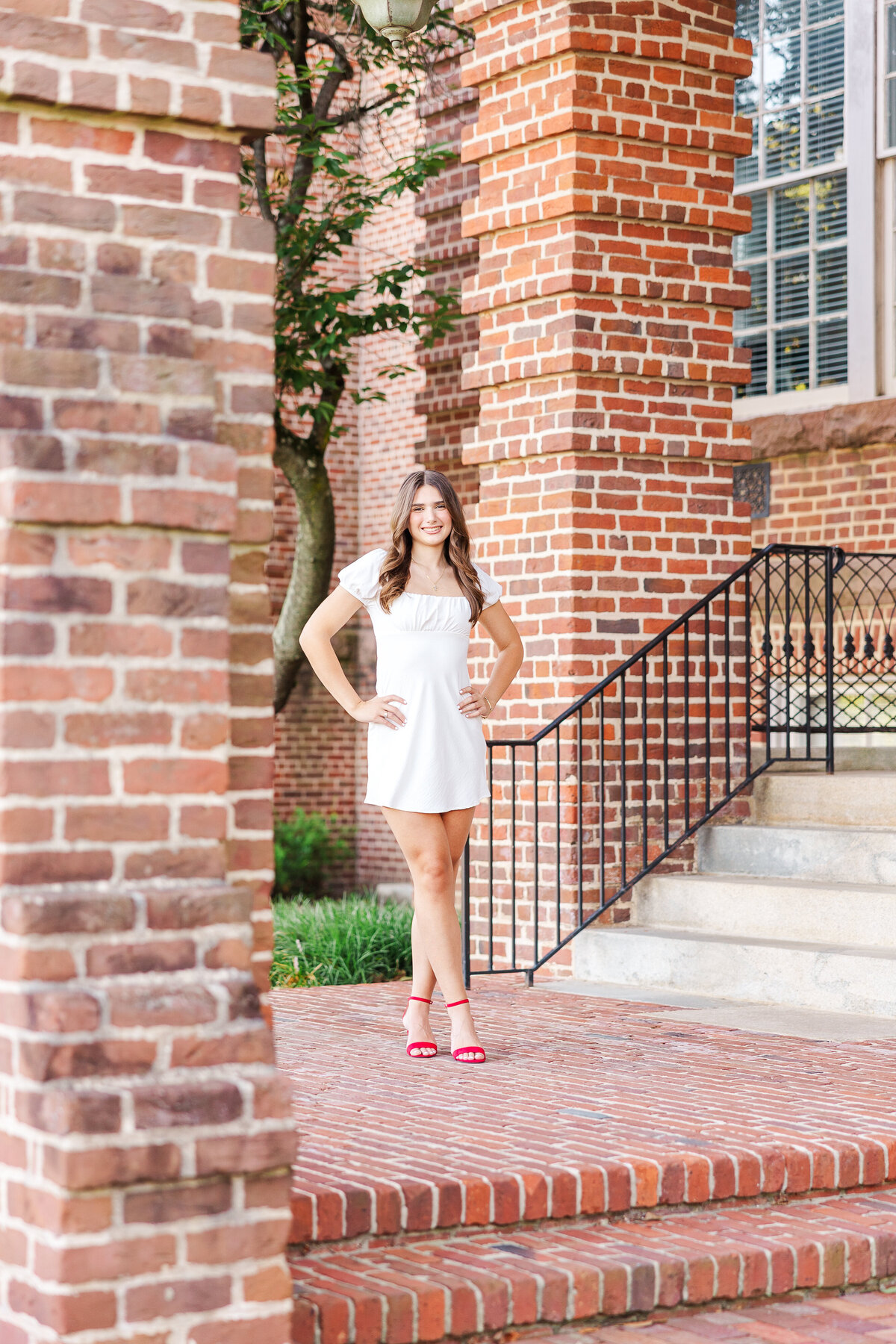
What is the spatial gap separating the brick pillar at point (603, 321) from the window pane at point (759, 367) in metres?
2.93

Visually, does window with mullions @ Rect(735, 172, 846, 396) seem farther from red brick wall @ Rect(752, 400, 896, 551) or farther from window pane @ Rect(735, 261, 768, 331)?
red brick wall @ Rect(752, 400, 896, 551)

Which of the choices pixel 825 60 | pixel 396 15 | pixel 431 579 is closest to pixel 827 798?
pixel 431 579

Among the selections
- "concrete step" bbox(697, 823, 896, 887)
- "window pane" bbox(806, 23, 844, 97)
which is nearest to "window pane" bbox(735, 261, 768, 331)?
"window pane" bbox(806, 23, 844, 97)

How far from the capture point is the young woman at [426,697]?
5.45 meters

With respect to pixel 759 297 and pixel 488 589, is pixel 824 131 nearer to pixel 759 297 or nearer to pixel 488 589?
pixel 759 297

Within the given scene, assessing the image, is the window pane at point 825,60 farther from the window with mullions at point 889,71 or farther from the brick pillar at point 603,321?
the brick pillar at point 603,321

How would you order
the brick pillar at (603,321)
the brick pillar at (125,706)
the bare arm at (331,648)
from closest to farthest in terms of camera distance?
1. the brick pillar at (125,706)
2. the bare arm at (331,648)
3. the brick pillar at (603,321)

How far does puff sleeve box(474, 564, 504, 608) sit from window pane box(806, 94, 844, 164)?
233 inches

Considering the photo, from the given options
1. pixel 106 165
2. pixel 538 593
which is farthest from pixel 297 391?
pixel 106 165

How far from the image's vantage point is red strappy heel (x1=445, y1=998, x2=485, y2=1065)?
18.0 ft

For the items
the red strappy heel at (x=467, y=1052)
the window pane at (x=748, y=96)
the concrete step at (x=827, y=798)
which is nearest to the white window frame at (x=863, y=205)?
the window pane at (x=748, y=96)

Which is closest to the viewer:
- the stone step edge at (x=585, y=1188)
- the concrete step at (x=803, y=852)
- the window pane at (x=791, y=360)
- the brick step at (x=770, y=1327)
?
Result: the brick step at (x=770, y=1327)

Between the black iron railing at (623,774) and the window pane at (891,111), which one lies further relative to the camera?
the window pane at (891,111)

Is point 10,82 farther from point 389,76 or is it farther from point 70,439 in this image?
point 389,76
